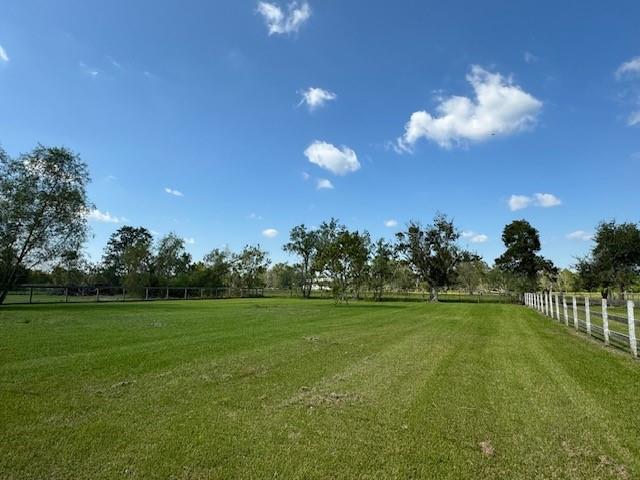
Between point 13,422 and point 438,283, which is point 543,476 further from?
point 438,283

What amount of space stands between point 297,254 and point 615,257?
1595 inches

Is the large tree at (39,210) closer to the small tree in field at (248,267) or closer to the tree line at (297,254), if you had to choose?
the tree line at (297,254)

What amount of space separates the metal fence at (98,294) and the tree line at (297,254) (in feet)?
4.44

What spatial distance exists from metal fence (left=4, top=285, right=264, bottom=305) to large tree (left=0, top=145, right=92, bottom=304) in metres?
2.66

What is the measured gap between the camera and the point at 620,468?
3010 mm

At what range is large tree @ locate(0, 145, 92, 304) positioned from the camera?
2475cm

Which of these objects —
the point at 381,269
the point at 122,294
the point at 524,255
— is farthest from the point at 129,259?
the point at 524,255

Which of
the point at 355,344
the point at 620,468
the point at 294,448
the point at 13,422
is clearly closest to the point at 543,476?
the point at 620,468

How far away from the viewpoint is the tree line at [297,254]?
25.5 metres

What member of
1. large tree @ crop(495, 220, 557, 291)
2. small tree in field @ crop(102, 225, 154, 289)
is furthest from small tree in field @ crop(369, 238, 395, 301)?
small tree in field @ crop(102, 225, 154, 289)

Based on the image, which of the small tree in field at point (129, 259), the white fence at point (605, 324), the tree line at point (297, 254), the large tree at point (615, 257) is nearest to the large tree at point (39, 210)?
the tree line at point (297, 254)

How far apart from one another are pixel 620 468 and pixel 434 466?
140cm

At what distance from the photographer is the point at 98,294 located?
32406 millimetres

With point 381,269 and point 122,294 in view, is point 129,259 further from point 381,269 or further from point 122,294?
point 381,269
